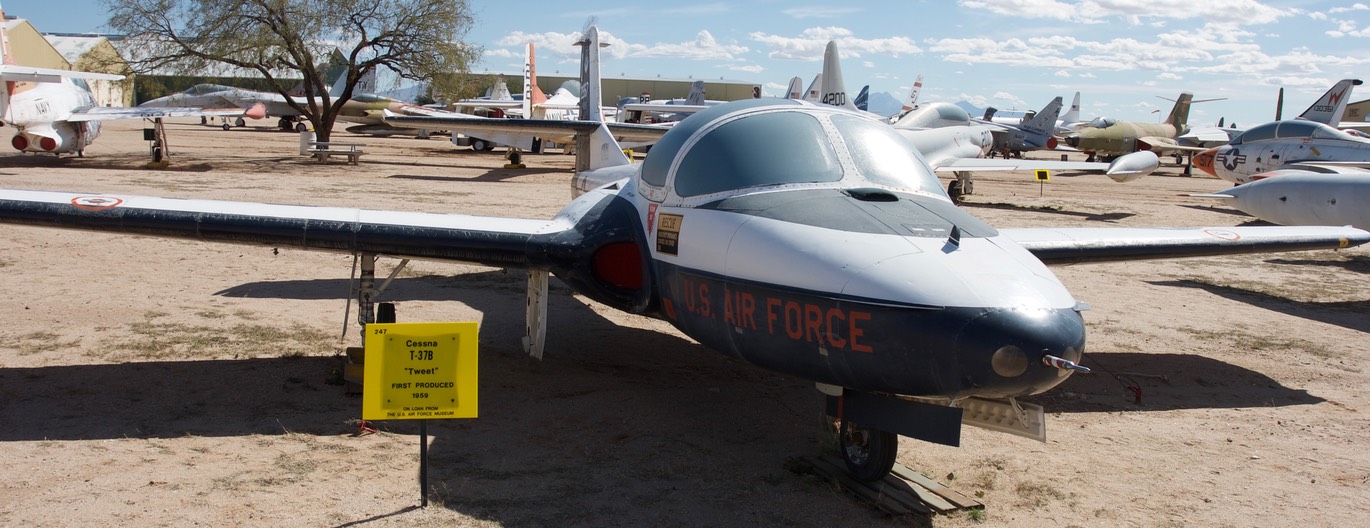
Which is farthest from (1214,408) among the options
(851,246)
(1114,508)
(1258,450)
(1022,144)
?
(1022,144)

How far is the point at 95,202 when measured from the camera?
303 inches

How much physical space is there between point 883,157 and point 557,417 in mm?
3193

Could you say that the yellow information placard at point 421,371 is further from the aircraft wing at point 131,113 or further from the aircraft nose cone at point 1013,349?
the aircraft wing at point 131,113

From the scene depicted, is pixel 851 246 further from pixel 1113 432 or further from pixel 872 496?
pixel 1113 432

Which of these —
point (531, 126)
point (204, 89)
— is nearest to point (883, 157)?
point (531, 126)

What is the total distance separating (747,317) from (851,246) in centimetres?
79

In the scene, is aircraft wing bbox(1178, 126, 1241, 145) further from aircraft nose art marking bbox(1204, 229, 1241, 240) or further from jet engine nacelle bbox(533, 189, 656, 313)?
jet engine nacelle bbox(533, 189, 656, 313)

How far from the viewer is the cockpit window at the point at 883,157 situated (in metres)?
6.39

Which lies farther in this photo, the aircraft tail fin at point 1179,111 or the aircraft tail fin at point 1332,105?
the aircraft tail fin at point 1179,111

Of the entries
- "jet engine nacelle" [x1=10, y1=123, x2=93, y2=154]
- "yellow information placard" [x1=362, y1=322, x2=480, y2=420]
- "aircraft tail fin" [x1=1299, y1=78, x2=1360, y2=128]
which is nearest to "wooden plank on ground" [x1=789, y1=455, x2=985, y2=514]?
"yellow information placard" [x1=362, y1=322, x2=480, y2=420]

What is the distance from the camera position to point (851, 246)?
5215mm

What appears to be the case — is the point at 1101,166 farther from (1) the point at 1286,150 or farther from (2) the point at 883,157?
(2) the point at 883,157

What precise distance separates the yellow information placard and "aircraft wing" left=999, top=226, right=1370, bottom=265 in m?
4.76

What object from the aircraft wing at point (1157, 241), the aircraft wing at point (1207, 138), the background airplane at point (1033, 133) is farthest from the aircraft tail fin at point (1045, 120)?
the aircraft wing at point (1157, 241)
